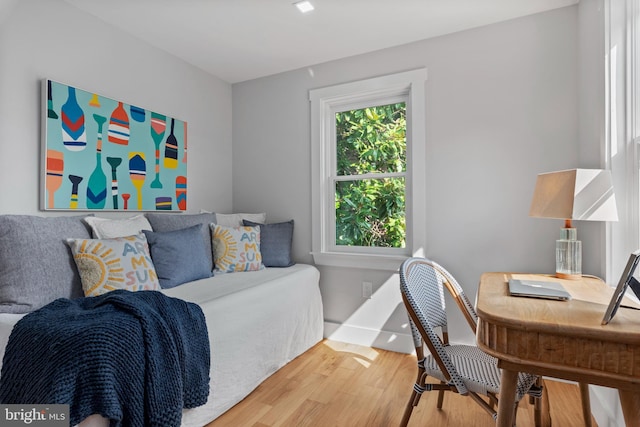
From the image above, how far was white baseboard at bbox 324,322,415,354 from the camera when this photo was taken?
8.63 ft

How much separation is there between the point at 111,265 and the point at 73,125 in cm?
99

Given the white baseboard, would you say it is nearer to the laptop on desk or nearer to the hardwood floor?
the hardwood floor

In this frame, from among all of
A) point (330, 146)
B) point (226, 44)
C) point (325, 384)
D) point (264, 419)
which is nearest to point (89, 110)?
point (226, 44)

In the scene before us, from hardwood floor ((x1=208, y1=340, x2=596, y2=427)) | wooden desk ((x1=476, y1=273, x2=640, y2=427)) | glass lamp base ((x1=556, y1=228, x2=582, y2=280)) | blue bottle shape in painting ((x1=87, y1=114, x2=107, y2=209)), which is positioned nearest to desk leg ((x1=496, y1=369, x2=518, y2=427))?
wooden desk ((x1=476, y1=273, x2=640, y2=427))

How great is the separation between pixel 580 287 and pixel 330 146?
Result: 6.79 feet

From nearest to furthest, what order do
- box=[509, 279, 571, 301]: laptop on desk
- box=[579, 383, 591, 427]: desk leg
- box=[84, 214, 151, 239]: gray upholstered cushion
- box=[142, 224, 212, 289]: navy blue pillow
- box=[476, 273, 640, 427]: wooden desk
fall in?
box=[476, 273, 640, 427]: wooden desk < box=[509, 279, 571, 301]: laptop on desk < box=[579, 383, 591, 427]: desk leg < box=[84, 214, 151, 239]: gray upholstered cushion < box=[142, 224, 212, 289]: navy blue pillow

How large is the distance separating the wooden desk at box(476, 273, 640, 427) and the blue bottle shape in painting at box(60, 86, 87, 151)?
2410 millimetres

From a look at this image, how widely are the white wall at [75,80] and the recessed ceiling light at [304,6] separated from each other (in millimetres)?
1264

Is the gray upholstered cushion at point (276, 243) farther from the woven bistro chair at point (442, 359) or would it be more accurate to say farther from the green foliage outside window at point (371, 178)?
the woven bistro chair at point (442, 359)

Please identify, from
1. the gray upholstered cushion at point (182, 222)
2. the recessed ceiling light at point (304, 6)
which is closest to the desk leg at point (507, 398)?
the gray upholstered cushion at point (182, 222)

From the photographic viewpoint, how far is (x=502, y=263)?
7.72 ft

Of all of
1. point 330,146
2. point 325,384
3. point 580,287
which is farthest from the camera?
point 330,146

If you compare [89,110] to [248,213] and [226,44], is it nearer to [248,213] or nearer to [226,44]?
[226,44]

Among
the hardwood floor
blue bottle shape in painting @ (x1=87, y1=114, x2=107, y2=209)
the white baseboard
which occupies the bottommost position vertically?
the hardwood floor
